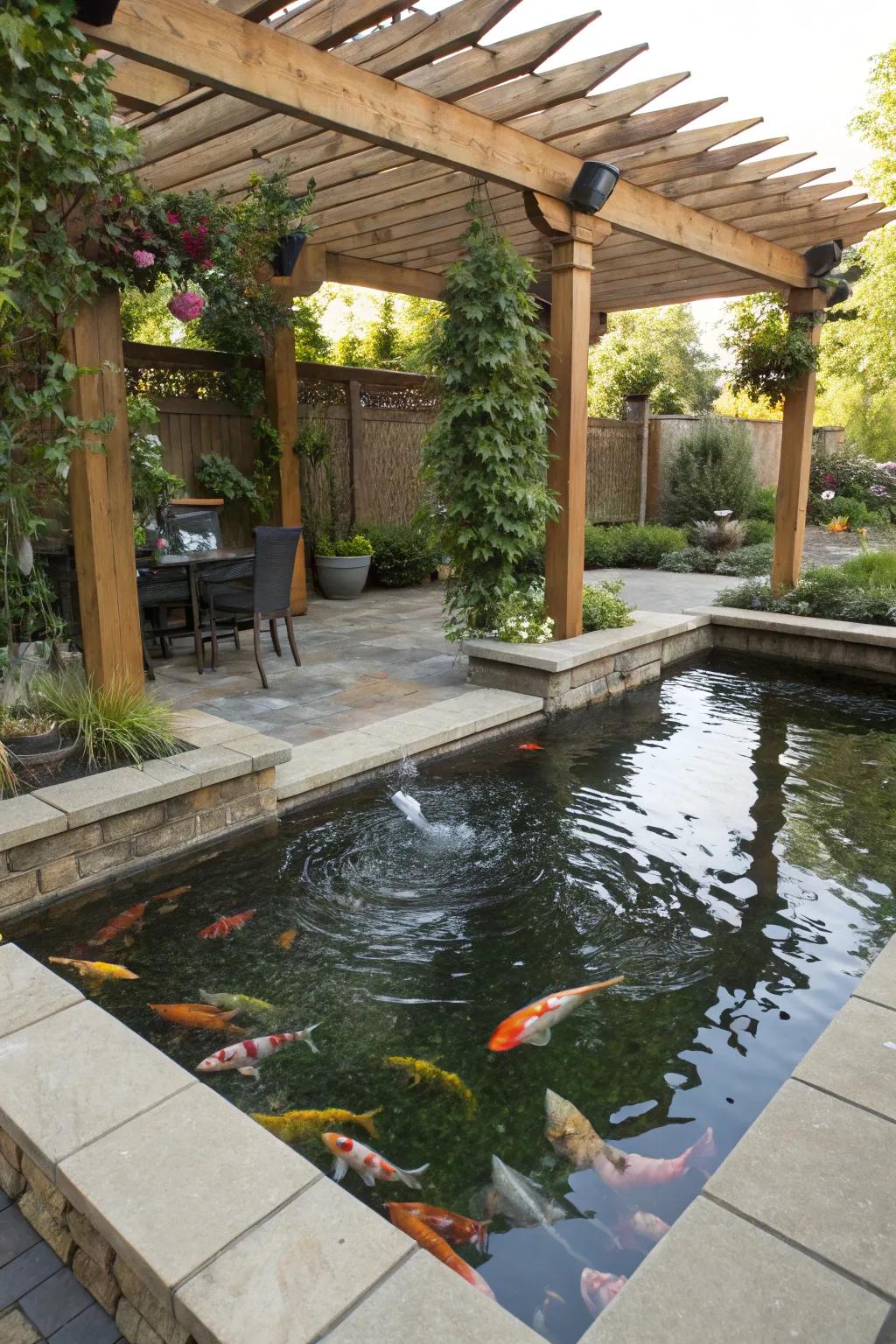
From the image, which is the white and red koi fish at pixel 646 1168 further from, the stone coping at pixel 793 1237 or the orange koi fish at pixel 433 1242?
the orange koi fish at pixel 433 1242

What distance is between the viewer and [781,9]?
4181cm

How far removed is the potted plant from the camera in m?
8.59

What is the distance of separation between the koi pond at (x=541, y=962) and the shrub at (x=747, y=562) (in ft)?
20.1

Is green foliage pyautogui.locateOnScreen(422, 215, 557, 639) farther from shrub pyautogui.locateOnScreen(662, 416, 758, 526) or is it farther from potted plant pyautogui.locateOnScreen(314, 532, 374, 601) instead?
shrub pyautogui.locateOnScreen(662, 416, 758, 526)

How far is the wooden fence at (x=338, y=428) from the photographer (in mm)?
7324

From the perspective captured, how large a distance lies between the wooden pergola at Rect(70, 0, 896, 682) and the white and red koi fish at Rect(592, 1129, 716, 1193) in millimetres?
2810

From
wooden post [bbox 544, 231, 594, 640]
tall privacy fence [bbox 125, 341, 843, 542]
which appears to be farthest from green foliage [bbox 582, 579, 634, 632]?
tall privacy fence [bbox 125, 341, 843, 542]

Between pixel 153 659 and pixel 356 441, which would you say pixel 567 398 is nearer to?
pixel 153 659

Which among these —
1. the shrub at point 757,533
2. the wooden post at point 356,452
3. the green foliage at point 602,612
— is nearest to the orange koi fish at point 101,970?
the green foliage at point 602,612

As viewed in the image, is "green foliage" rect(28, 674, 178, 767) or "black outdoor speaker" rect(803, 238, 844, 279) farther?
"black outdoor speaker" rect(803, 238, 844, 279)

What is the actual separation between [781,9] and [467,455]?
162 feet

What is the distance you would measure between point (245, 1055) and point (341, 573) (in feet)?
21.8

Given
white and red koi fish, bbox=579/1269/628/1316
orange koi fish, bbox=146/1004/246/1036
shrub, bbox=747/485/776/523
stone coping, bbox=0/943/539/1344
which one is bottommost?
white and red koi fish, bbox=579/1269/628/1316

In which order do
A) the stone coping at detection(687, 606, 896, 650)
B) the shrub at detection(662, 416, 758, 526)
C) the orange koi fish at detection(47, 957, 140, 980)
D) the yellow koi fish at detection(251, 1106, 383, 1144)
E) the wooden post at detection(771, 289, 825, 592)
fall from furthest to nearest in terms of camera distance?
the shrub at detection(662, 416, 758, 526)
the wooden post at detection(771, 289, 825, 592)
the stone coping at detection(687, 606, 896, 650)
the orange koi fish at detection(47, 957, 140, 980)
the yellow koi fish at detection(251, 1106, 383, 1144)
